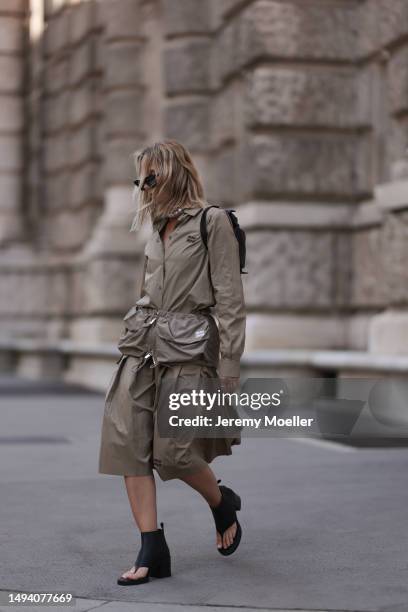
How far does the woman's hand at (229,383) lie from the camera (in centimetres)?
473

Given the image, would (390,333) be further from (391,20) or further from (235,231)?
(235,231)

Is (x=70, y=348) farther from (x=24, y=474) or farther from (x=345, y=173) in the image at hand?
(x=24, y=474)

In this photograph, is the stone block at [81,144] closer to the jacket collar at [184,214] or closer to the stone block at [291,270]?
the stone block at [291,270]

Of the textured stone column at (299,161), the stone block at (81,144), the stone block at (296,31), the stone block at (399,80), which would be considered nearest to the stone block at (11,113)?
the stone block at (81,144)

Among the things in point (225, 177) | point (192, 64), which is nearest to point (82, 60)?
point (192, 64)

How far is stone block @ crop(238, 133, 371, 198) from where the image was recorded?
11727 mm

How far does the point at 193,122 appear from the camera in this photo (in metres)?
13.9

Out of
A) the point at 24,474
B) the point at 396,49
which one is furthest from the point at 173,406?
the point at 396,49

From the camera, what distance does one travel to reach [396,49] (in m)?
10.8

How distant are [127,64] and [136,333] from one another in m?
12.3

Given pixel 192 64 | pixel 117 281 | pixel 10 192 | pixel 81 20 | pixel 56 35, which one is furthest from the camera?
pixel 10 192

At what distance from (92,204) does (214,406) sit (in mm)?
14708

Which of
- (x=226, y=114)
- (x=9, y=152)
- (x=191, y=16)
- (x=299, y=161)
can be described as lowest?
(x=299, y=161)

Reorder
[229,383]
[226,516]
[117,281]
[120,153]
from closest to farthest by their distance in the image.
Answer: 1. [229,383]
2. [226,516]
3. [117,281]
4. [120,153]
